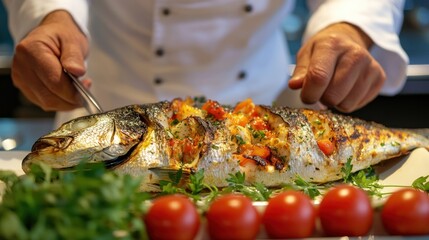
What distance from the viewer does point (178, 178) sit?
142cm

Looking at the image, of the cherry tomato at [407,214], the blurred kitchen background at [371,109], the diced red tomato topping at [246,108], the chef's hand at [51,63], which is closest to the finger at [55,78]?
the chef's hand at [51,63]

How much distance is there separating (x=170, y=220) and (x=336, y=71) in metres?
0.94

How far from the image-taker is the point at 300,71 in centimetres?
181

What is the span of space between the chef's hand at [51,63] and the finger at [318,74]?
608 mm

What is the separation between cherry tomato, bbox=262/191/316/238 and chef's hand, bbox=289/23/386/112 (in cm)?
69

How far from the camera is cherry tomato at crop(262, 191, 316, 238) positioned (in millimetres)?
1061

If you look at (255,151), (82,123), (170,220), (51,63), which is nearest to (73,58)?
(51,63)

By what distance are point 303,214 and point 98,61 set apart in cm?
142

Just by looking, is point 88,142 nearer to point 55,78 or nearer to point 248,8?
point 55,78

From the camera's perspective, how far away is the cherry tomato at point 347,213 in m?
1.07

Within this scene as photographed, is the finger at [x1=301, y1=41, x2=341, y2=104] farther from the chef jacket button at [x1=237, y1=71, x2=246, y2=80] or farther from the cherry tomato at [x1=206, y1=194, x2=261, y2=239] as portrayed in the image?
the cherry tomato at [x1=206, y1=194, x2=261, y2=239]

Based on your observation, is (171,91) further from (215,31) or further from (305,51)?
(305,51)

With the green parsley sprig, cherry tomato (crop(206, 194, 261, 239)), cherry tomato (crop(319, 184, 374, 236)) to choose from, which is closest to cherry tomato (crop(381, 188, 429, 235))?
cherry tomato (crop(319, 184, 374, 236))

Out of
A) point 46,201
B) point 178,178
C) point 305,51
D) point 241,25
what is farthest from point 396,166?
point 46,201
